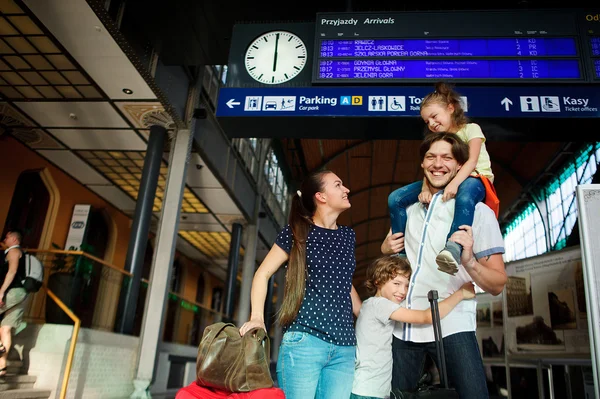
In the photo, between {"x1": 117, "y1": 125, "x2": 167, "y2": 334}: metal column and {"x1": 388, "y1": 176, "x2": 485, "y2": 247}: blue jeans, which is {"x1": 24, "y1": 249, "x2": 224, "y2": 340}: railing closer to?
{"x1": 117, "y1": 125, "x2": 167, "y2": 334}: metal column

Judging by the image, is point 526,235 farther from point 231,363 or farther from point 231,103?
point 231,363

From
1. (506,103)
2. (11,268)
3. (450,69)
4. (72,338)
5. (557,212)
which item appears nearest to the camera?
(506,103)

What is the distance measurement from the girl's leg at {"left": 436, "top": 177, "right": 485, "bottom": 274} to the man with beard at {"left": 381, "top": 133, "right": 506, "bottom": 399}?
5 cm

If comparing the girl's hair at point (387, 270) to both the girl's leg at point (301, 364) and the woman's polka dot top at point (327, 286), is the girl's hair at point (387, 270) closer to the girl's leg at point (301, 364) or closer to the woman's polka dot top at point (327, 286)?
the woman's polka dot top at point (327, 286)

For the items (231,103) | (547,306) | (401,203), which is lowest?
(547,306)

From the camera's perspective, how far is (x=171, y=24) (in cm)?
636

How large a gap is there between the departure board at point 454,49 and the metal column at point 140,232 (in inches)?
225

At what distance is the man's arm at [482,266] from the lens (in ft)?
5.79

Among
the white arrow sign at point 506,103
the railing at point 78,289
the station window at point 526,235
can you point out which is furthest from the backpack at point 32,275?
the station window at point 526,235

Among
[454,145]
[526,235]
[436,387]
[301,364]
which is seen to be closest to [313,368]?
[301,364]

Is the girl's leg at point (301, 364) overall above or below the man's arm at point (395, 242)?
below

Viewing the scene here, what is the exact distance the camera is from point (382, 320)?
6.98 ft

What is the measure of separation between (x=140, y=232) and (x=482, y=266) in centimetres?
814

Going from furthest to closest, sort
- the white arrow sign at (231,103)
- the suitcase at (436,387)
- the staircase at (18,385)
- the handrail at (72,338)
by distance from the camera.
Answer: the handrail at (72,338)
the staircase at (18,385)
the white arrow sign at (231,103)
the suitcase at (436,387)
